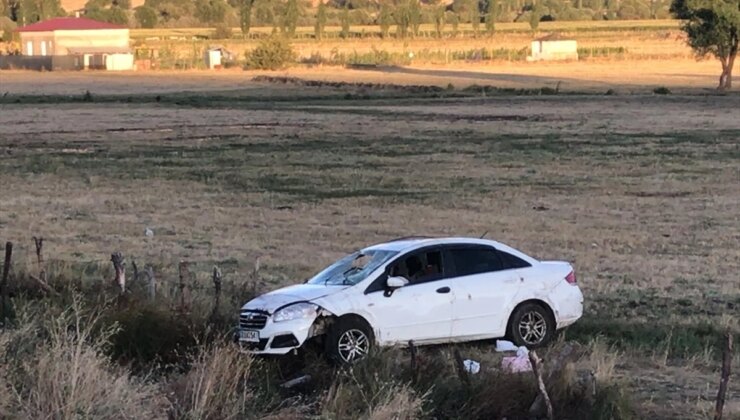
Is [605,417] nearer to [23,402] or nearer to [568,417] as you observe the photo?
[568,417]

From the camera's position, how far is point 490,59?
13138 centimetres

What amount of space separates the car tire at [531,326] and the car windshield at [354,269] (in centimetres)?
162

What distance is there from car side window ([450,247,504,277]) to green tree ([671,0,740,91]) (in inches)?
2496

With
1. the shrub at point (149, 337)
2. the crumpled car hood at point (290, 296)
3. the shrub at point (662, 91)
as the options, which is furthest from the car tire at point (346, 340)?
the shrub at point (662, 91)

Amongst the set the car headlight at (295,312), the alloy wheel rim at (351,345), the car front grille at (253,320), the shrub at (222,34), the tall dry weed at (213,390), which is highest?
the tall dry weed at (213,390)

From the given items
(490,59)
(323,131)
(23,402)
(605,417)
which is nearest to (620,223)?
(605,417)

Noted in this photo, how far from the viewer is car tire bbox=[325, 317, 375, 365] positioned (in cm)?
1280

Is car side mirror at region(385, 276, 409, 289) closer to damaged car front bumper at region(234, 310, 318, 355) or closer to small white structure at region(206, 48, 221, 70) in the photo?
damaged car front bumper at region(234, 310, 318, 355)

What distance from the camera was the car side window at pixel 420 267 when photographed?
44.3ft

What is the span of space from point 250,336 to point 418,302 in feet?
6.03

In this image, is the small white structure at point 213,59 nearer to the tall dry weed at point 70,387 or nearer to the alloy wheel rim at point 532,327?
the alloy wheel rim at point 532,327

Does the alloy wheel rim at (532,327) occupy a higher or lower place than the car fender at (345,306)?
lower

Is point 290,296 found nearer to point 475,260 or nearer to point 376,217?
point 475,260

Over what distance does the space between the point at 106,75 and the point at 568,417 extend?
9914cm
